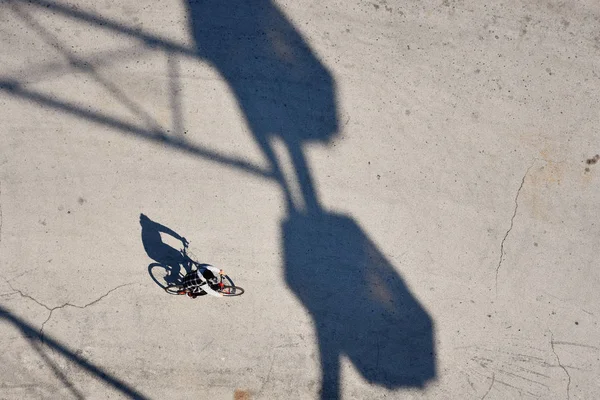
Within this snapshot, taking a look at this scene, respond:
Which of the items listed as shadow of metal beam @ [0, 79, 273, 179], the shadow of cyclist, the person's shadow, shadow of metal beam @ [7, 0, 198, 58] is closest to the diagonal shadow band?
the shadow of cyclist

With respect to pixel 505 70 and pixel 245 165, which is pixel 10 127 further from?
pixel 505 70

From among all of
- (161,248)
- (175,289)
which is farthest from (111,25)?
(175,289)

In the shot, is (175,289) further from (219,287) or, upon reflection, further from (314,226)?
(314,226)

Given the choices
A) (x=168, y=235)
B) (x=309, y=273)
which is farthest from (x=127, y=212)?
(x=309, y=273)

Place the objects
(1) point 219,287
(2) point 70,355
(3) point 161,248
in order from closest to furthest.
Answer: (1) point 219,287
(2) point 70,355
(3) point 161,248

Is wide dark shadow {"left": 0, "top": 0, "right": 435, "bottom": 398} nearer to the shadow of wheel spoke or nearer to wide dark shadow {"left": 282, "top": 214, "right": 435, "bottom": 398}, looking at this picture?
wide dark shadow {"left": 282, "top": 214, "right": 435, "bottom": 398}

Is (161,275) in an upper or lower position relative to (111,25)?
lower
